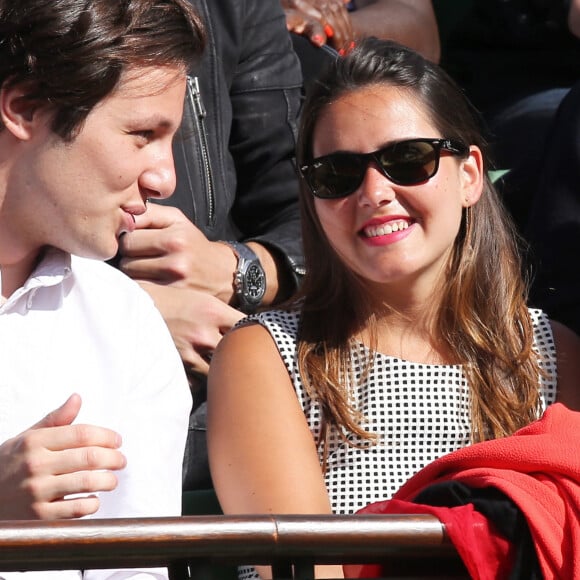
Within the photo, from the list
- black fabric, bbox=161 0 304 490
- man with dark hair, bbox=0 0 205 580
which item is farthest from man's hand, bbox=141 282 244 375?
man with dark hair, bbox=0 0 205 580

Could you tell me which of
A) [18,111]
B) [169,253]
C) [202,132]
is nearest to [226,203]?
[202,132]

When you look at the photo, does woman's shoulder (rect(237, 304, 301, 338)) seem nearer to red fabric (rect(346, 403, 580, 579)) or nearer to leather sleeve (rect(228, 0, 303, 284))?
leather sleeve (rect(228, 0, 303, 284))

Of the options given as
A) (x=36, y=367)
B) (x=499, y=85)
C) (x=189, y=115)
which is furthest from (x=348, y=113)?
(x=499, y=85)

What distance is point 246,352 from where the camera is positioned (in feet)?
7.68

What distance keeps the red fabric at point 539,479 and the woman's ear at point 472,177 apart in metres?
0.82

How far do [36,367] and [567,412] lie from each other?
0.84 metres

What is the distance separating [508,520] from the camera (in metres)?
1.53

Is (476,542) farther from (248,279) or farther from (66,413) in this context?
(248,279)

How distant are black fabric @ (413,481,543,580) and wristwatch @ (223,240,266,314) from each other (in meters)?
1.24

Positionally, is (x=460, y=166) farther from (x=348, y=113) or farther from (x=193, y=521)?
(x=193, y=521)

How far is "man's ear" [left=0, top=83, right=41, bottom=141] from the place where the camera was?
75.7 inches

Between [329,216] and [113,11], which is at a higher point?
[113,11]

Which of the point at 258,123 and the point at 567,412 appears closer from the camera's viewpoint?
the point at 567,412

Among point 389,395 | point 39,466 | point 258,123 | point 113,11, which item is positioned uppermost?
point 113,11
